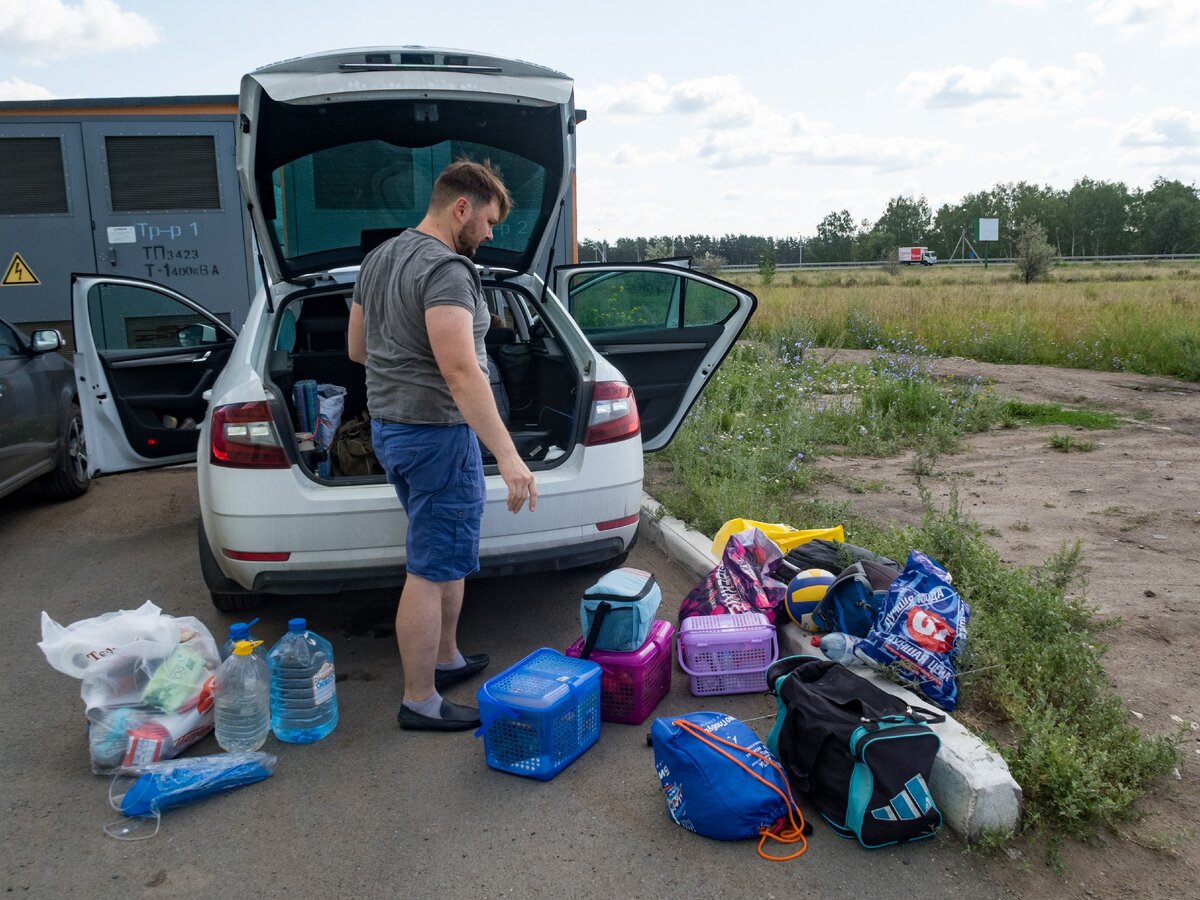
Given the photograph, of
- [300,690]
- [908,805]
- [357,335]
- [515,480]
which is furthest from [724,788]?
[357,335]

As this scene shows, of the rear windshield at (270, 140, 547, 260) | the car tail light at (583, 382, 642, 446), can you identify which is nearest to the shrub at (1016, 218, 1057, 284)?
the rear windshield at (270, 140, 547, 260)

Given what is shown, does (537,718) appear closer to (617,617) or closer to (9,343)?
(617,617)

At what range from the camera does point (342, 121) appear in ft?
13.7

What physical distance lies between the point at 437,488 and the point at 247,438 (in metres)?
0.96

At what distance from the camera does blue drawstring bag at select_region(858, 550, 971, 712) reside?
329cm

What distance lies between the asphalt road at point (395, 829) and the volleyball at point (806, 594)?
502mm

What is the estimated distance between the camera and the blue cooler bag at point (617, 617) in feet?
11.6

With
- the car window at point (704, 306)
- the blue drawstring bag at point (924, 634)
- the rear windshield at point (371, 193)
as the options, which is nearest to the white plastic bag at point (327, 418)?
the rear windshield at point (371, 193)

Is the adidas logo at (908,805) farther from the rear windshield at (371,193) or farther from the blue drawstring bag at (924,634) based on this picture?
the rear windshield at (371,193)

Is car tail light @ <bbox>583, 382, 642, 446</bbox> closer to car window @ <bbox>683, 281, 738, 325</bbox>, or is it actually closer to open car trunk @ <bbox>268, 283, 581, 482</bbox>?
open car trunk @ <bbox>268, 283, 581, 482</bbox>

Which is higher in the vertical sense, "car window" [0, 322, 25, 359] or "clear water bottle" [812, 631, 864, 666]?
"car window" [0, 322, 25, 359]

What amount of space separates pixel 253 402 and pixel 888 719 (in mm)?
2634

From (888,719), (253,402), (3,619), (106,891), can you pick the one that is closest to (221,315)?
(3,619)

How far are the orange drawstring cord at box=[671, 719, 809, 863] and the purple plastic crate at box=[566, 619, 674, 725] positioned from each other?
577 mm
